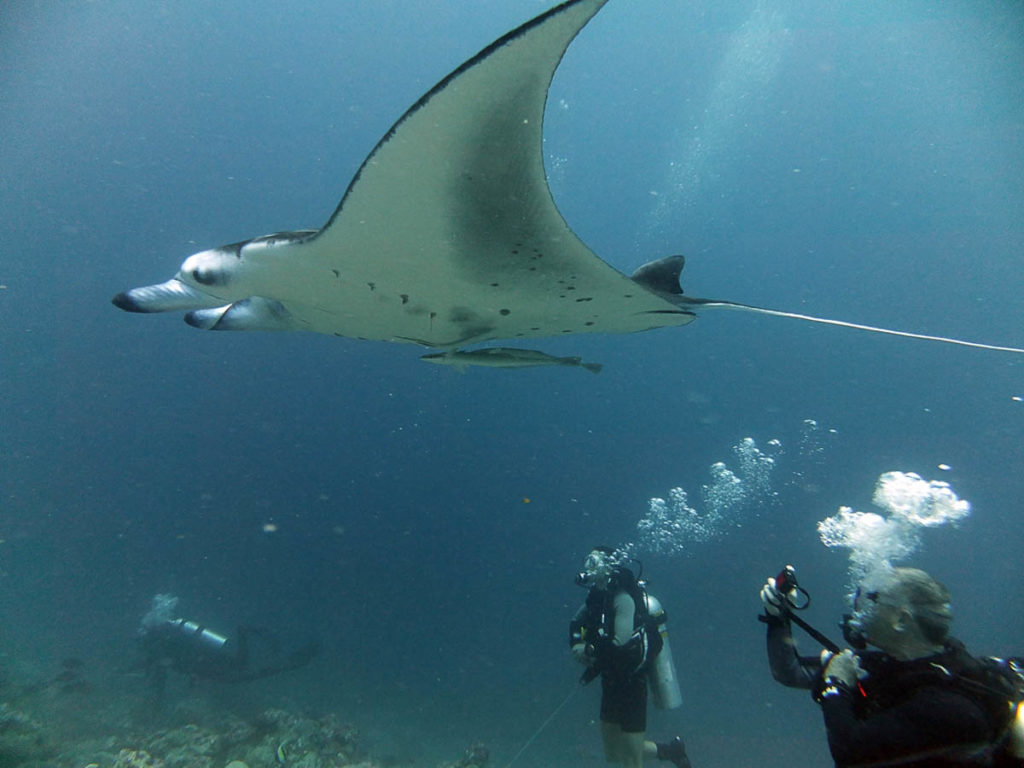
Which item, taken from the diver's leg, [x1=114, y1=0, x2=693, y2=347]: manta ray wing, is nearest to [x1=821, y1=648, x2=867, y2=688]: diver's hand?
[x1=114, y1=0, x2=693, y2=347]: manta ray wing

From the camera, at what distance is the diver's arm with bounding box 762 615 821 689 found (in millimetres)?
2391

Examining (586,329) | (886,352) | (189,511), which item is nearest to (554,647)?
(886,352)

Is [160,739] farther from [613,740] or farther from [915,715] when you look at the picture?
[915,715]

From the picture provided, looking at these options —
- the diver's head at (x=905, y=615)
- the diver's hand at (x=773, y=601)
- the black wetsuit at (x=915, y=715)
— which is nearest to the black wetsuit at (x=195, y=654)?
the diver's hand at (x=773, y=601)

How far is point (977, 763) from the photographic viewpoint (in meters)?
1.62

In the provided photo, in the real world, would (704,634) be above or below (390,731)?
below

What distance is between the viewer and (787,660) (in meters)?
2.42

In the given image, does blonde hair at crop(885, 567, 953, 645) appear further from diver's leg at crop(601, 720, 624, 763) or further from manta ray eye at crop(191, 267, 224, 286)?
diver's leg at crop(601, 720, 624, 763)

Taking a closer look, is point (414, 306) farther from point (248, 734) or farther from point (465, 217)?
point (248, 734)

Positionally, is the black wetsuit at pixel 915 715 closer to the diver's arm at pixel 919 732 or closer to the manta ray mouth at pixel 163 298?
the diver's arm at pixel 919 732

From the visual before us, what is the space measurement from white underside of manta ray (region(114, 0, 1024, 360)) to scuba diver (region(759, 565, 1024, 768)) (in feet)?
3.62

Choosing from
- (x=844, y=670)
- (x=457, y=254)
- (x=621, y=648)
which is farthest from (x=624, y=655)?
(x=457, y=254)

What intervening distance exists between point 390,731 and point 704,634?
23.6 meters

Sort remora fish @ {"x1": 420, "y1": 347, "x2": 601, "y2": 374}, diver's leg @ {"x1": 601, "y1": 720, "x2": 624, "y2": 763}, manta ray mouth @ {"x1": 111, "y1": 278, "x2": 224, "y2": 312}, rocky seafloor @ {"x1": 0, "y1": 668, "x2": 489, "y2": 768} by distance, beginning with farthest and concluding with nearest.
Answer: rocky seafloor @ {"x1": 0, "y1": 668, "x2": 489, "y2": 768}
diver's leg @ {"x1": 601, "y1": 720, "x2": 624, "y2": 763}
remora fish @ {"x1": 420, "y1": 347, "x2": 601, "y2": 374}
manta ray mouth @ {"x1": 111, "y1": 278, "x2": 224, "y2": 312}
